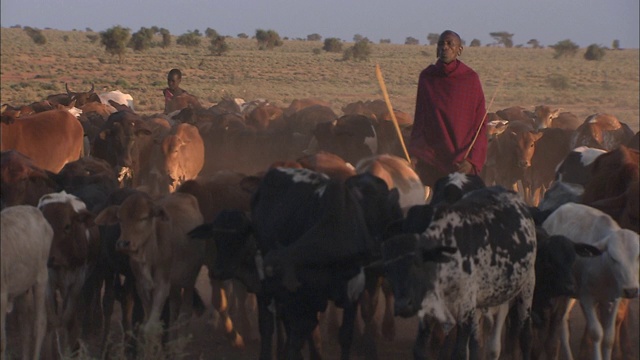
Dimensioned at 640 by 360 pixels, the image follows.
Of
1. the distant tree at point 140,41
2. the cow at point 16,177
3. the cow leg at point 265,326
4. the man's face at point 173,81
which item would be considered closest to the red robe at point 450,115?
the cow leg at point 265,326

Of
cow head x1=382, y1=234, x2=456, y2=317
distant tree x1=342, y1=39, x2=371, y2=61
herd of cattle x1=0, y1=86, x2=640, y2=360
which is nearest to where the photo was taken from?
cow head x1=382, y1=234, x2=456, y2=317

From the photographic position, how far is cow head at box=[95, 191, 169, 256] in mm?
8664

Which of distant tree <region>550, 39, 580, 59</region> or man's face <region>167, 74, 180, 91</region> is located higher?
man's face <region>167, 74, 180, 91</region>

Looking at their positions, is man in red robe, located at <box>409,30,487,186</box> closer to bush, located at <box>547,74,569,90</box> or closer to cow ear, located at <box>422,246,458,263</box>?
cow ear, located at <box>422,246,458,263</box>

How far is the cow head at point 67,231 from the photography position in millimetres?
8641

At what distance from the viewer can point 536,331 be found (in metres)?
8.82

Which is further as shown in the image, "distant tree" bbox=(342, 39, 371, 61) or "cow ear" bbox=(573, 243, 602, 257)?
"distant tree" bbox=(342, 39, 371, 61)

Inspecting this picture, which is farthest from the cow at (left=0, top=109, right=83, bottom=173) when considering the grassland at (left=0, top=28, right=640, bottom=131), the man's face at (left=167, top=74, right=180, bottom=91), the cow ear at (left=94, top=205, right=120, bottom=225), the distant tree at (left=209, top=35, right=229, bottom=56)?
the distant tree at (left=209, top=35, right=229, bottom=56)

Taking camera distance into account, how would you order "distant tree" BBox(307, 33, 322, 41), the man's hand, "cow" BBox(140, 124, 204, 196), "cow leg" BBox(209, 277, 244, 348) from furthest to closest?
"distant tree" BBox(307, 33, 322, 41), "cow" BBox(140, 124, 204, 196), the man's hand, "cow leg" BBox(209, 277, 244, 348)

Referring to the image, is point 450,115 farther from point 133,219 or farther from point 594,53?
point 594,53

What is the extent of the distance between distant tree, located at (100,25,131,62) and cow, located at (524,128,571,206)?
46598mm

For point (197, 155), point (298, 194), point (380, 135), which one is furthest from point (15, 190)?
point (380, 135)

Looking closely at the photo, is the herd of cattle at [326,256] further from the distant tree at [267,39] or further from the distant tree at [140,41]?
the distant tree at [267,39]

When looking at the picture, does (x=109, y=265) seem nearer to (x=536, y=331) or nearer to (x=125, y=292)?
(x=125, y=292)
